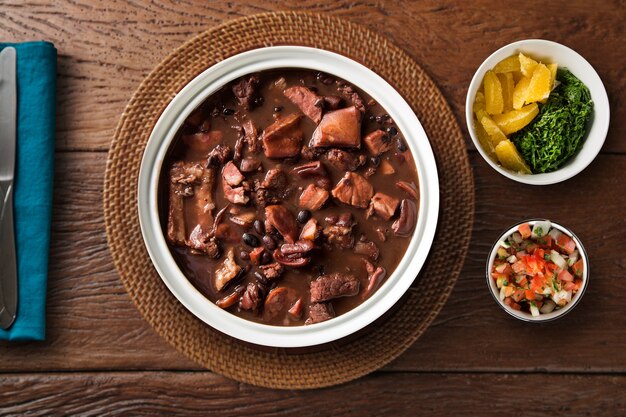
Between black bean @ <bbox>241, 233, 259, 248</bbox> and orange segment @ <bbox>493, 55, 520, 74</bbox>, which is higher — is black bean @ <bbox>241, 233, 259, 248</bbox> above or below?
below

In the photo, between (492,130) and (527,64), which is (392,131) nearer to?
(492,130)

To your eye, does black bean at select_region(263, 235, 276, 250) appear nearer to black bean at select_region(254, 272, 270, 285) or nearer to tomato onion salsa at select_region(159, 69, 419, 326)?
tomato onion salsa at select_region(159, 69, 419, 326)

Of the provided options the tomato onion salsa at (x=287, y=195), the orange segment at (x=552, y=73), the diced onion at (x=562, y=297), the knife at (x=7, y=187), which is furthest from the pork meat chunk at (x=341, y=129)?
the knife at (x=7, y=187)

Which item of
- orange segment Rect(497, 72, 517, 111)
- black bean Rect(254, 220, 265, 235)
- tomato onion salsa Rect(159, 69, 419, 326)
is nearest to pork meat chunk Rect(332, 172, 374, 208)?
tomato onion salsa Rect(159, 69, 419, 326)

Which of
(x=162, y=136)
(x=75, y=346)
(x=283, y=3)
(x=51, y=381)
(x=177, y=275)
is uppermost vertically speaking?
(x=283, y=3)

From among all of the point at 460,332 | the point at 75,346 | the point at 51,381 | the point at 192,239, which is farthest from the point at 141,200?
the point at 460,332

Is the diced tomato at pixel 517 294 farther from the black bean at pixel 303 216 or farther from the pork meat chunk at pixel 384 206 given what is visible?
the black bean at pixel 303 216

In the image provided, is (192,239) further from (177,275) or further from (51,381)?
(51,381)
